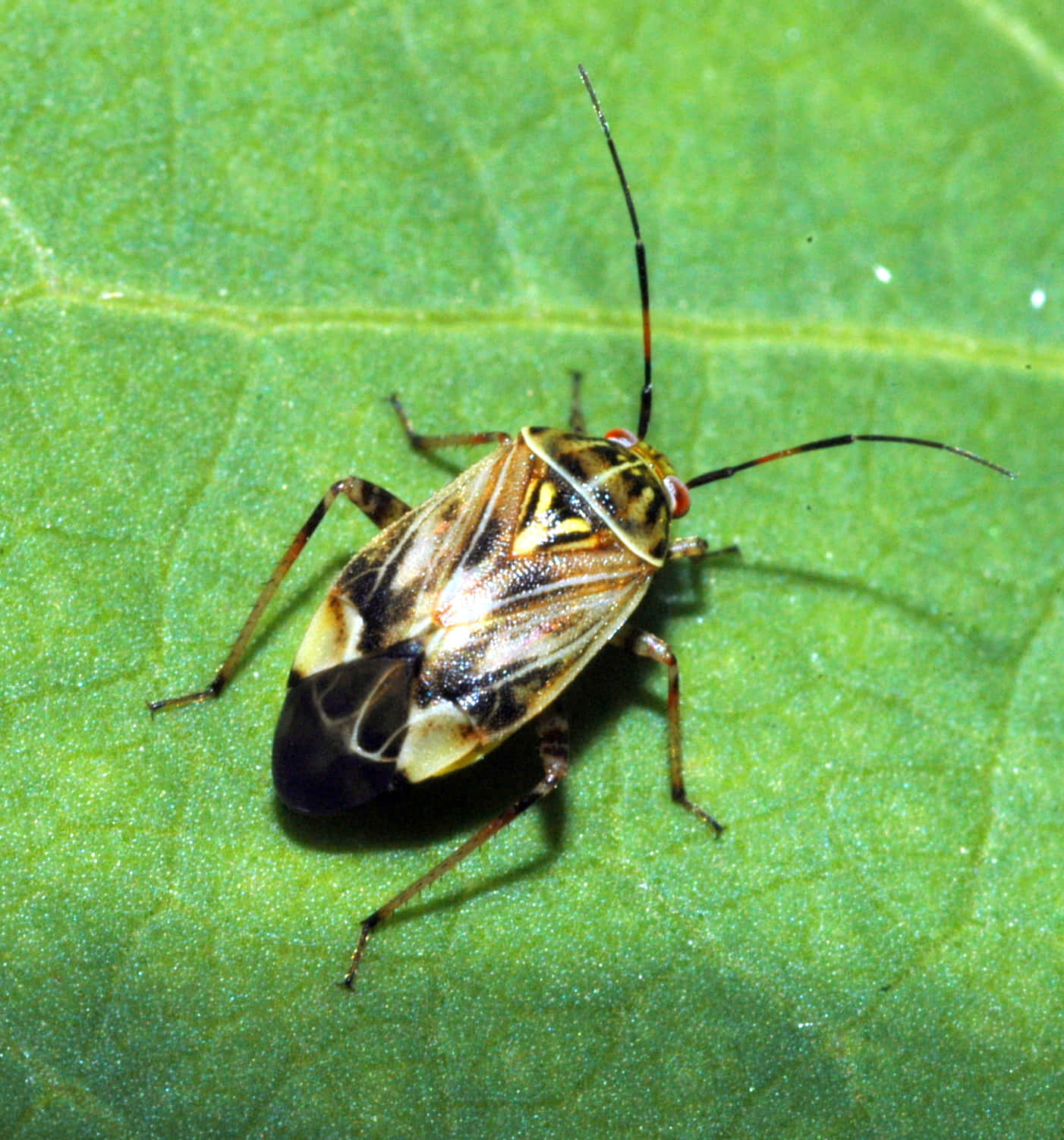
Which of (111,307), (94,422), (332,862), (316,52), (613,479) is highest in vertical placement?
(316,52)

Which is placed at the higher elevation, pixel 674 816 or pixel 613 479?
pixel 613 479

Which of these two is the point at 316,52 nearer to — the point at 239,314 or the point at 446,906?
the point at 239,314

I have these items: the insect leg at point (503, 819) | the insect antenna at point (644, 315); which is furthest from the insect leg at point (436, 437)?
the insect leg at point (503, 819)

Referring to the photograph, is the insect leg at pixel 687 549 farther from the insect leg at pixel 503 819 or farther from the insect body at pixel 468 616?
the insect leg at pixel 503 819

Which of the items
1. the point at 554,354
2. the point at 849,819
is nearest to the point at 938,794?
the point at 849,819

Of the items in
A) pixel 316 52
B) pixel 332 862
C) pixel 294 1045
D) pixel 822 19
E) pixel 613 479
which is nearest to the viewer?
pixel 294 1045

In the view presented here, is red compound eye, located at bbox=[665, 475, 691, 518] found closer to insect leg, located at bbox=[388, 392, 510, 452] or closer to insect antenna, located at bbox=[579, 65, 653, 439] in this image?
insect antenna, located at bbox=[579, 65, 653, 439]

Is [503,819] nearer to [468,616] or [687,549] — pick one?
[468,616]
